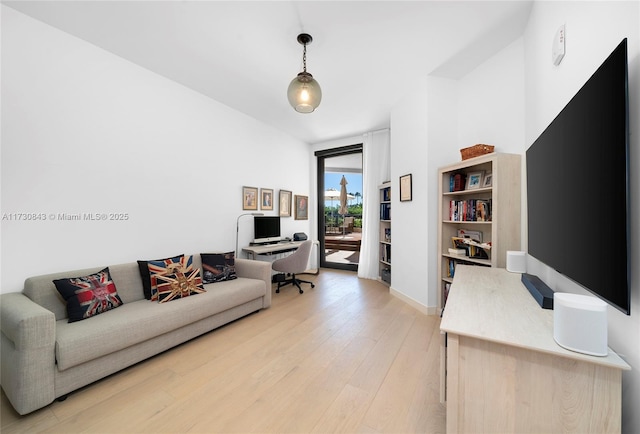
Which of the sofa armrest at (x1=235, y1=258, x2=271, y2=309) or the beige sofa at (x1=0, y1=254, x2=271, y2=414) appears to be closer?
the beige sofa at (x1=0, y1=254, x2=271, y2=414)

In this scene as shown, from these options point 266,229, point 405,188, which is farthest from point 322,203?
point 405,188

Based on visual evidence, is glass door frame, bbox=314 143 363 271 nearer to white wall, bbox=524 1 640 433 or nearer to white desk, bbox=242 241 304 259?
white desk, bbox=242 241 304 259

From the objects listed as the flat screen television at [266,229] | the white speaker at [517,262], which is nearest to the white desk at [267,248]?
the flat screen television at [266,229]

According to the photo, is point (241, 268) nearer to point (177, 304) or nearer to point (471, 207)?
point (177, 304)

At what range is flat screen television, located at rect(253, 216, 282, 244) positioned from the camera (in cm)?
405

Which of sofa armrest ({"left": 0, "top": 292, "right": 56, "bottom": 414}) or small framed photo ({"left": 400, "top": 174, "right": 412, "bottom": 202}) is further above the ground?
small framed photo ({"left": 400, "top": 174, "right": 412, "bottom": 202})

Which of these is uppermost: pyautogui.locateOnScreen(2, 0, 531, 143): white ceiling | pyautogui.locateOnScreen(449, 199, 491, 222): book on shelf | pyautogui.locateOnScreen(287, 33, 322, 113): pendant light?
pyautogui.locateOnScreen(2, 0, 531, 143): white ceiling

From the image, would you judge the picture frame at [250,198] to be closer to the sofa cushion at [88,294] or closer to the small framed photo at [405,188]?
the sofa cushion at [88,294]

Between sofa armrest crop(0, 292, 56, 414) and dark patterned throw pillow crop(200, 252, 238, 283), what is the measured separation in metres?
1.43

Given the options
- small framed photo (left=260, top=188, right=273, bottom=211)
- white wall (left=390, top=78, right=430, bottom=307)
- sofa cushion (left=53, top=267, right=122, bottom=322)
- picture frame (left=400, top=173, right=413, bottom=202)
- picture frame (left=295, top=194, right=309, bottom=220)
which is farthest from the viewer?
picture frame (left=295, top=194, right=309, bottom=220)

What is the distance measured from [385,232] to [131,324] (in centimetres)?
388

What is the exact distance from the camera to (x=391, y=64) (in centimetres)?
273

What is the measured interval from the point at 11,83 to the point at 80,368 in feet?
7.32

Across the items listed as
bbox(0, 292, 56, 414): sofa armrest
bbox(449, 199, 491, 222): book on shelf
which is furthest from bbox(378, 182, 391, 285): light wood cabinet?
bbox(0, 292, 56, 414): sofa armrest
